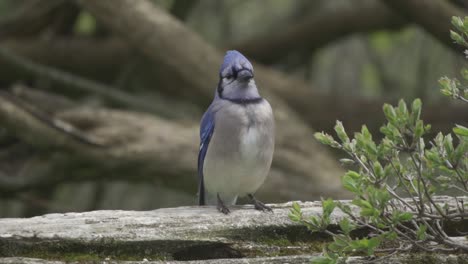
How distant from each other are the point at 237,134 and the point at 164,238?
1.16 metres

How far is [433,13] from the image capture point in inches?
285

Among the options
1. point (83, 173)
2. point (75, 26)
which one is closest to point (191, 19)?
point (75, 26)

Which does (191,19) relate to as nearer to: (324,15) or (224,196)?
(324,15)

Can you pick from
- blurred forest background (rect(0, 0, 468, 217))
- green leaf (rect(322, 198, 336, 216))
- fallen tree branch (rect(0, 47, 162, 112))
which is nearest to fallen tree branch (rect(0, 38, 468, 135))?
blurred forest background (rect(0, 0, 468, 217))

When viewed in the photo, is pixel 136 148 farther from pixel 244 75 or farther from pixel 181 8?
pixel 244 75

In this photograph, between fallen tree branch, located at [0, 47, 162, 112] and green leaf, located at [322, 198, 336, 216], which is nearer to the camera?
green leaf, located at [322, 198, 336, 216]

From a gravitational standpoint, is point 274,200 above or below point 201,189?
above

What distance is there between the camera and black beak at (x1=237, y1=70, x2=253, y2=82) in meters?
4.82

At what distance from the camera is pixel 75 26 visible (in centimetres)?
974

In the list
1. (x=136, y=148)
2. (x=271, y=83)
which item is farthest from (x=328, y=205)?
(x=271, y=83)

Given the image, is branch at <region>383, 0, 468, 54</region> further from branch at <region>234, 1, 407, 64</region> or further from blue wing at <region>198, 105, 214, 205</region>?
blue wing at <region>198, 105, 214, 205</region>

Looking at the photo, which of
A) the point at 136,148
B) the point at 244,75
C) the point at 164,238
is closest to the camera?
the point at 164,238

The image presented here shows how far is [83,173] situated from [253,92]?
3176mm

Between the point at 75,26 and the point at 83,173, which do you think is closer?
the point at 83,173
